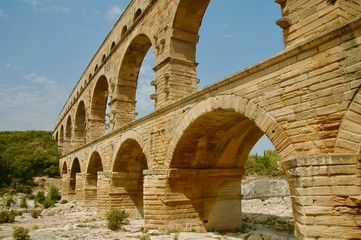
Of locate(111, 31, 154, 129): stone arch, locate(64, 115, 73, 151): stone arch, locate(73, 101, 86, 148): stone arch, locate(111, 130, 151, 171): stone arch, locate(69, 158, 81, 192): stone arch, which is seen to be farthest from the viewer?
locate(64, 115, 73, 151): stone arch

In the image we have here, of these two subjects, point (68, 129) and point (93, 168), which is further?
point (68, 129)

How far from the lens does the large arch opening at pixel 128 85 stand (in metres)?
13.5

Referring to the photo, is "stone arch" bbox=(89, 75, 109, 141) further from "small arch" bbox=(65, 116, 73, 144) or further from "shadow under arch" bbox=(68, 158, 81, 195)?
"small arch" bbox=(65, 116, 73, 144)

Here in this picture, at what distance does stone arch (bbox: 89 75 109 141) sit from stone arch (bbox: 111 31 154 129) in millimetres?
4648

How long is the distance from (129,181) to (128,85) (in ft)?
14.7

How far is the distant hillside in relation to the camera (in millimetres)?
26469

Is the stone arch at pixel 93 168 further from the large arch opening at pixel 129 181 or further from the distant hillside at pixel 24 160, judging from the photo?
the distant hillside at pixel 24 160

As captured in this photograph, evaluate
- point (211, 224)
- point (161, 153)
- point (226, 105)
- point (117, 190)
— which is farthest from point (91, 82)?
point (226, 105)

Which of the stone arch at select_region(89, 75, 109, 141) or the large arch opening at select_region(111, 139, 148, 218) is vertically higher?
the stone arch at select_region(89, 75, 109, 141)

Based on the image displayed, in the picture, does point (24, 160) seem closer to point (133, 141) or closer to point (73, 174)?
point (73, 174)

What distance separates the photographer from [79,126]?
24203mm

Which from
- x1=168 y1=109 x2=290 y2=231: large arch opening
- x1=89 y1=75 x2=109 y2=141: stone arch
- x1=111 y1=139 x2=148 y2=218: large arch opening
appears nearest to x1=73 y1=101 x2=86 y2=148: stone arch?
x1=89 y1=75 x2=109 y2=141: stone arch

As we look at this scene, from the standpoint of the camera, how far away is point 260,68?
17.3ft

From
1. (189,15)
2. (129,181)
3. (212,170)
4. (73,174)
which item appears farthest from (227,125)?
(73,174)
